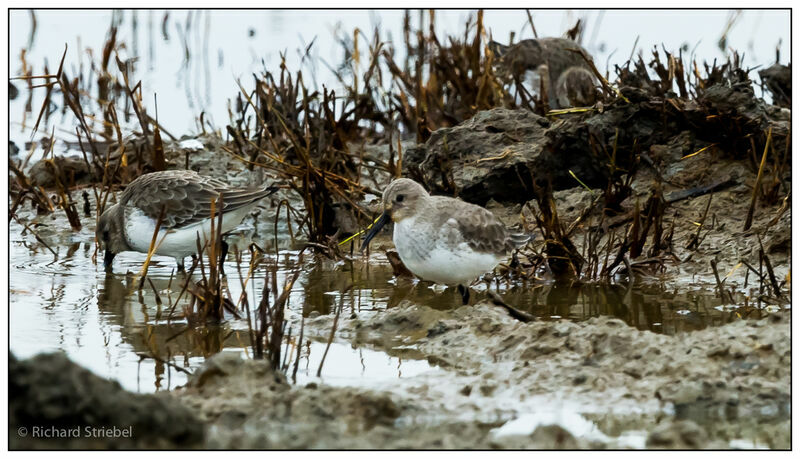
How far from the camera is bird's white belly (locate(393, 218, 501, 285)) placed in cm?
583

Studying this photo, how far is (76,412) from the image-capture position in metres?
3.50

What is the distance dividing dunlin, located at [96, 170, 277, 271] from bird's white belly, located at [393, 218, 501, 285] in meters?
2.04

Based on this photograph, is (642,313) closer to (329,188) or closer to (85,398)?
(329,188)

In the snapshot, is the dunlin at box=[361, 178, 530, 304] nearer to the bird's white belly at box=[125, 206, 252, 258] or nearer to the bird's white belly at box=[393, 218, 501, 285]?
the bird's white belly at box=[393, 218, 501, 285]

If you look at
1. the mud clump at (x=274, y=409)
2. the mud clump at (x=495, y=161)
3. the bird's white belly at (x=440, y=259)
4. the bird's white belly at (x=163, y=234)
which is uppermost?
the mud clump at (x=495, y=161)

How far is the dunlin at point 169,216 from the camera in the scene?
7.58 m

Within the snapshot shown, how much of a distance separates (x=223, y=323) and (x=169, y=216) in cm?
205

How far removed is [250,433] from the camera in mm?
3779

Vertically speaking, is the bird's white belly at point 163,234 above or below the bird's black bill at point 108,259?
above

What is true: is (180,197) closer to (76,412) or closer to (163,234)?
(163,234)

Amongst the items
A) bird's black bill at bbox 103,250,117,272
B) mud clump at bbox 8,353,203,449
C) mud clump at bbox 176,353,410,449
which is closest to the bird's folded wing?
bird's black bill at bbox 103,250,117,272

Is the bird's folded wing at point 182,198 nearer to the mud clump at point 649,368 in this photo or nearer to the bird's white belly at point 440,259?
the bird's white belly at point 440,259

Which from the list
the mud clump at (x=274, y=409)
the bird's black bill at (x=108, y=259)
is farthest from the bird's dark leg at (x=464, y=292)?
the bird's black bill at (x=108, y=259)

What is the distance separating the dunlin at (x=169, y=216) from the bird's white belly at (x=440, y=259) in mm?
2045
